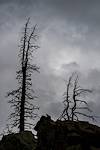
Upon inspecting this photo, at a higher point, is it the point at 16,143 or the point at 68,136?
the point at 16,143

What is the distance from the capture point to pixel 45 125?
23141 millimetres

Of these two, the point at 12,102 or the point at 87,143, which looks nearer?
the point at 87,143

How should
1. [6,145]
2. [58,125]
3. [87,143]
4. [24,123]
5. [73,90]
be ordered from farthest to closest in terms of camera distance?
[73,90], [24,123], [6,145], [58,125], [87,143]

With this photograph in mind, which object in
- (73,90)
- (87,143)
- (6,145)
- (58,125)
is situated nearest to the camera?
(87,143)

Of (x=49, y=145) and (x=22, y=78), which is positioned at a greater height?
(x=22, y=78)

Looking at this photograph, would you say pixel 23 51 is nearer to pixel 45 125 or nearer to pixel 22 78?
pixel 22 78

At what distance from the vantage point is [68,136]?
21.0 metres

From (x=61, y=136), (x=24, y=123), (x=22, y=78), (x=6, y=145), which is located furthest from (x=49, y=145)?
(x=22, y=78)

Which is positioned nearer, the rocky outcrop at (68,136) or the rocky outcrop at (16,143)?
the rocky outcrop at (68,136)

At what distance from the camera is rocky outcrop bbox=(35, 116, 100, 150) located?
20469 millimetres

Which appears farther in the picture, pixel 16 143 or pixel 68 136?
pixel 16 143

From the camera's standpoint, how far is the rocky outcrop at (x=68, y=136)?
20469 mm

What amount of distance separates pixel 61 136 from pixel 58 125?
32.0 inches

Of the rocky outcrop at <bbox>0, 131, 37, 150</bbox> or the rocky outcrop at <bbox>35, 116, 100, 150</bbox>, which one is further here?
the rocky outcrop at <bbox>0, 131, 37, 150</bbox>
